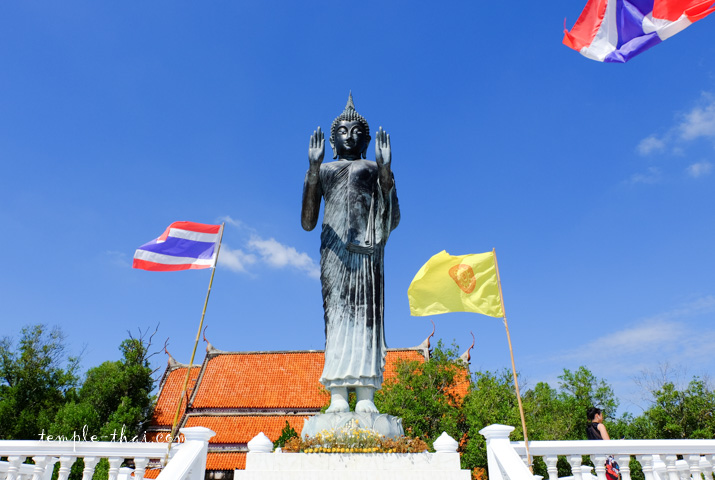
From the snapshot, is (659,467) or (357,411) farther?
(357,411)

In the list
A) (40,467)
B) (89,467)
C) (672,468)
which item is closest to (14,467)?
(40,467)

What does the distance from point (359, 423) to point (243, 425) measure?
61.2 ft

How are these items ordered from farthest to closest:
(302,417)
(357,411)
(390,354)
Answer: (390,354)
(302,417)
(357,411)

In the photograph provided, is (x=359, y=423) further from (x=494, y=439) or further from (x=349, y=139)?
(x=349, y=139)

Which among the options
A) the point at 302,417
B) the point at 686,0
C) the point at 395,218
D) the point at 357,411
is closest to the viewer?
the point at 357,411

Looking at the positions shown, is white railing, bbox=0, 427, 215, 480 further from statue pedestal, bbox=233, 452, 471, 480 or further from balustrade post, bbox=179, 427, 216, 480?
statue pedestal, bbox=233, 452, 471, 480

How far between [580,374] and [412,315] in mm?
18836

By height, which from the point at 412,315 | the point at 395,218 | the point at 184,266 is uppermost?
the point at 395,218

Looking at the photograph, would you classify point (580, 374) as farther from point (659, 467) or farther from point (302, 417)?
point (659, 467)

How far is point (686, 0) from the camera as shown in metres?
6.94

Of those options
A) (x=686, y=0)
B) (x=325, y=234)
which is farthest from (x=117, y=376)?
(x=686, y=0)

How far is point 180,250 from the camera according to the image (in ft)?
25.9

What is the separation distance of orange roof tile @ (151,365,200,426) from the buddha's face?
20.1 meters

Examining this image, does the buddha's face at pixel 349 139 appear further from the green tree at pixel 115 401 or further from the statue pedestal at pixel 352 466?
the green tree at pixel 115 401
